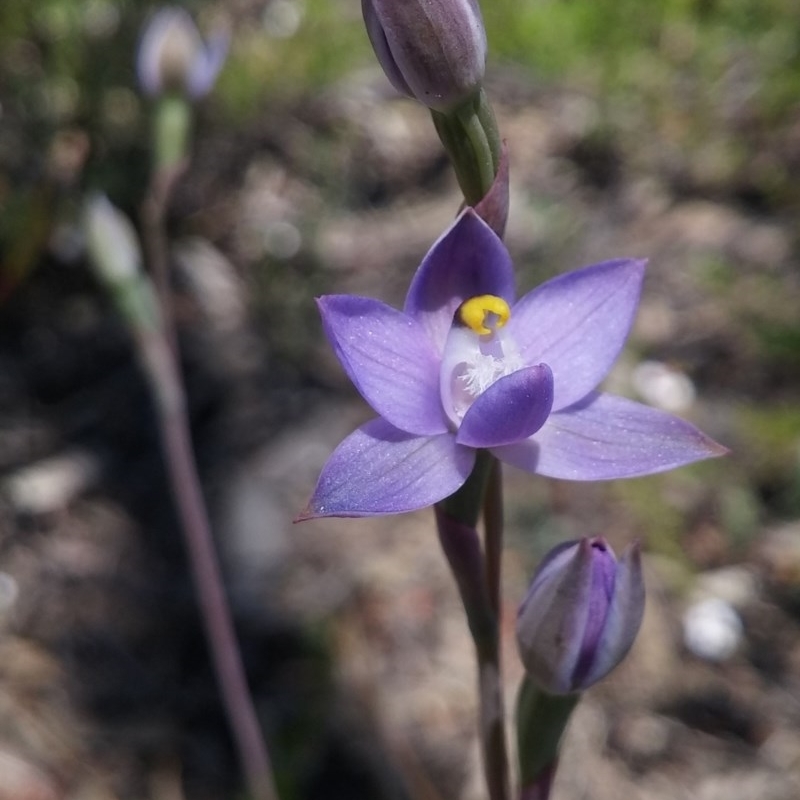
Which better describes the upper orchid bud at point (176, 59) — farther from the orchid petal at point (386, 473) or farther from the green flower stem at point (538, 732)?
the green flower stem at point (538, 732)

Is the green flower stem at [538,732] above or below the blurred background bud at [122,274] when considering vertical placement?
below

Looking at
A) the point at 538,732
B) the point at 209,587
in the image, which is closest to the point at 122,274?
the point at 209,587

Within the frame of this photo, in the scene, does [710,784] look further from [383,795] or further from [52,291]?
[52,291]

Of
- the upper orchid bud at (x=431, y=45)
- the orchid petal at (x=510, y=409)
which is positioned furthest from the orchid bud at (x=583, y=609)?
the upper orchid bud at (x=431, y=45)

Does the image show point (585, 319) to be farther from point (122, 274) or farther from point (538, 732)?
point (122, 274)

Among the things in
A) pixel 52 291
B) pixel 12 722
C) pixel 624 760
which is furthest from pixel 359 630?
pixel 52 291
